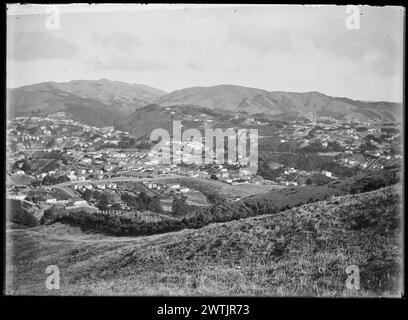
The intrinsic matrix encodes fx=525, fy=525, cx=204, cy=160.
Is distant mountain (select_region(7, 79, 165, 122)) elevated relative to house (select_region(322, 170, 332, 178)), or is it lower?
elevated

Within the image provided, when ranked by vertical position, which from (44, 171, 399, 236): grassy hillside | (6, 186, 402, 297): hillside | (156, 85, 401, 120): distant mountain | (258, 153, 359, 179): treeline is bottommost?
(6, 186, 402, 297): hillside

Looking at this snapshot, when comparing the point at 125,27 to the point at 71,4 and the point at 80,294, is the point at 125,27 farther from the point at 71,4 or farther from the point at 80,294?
the point at 80,294

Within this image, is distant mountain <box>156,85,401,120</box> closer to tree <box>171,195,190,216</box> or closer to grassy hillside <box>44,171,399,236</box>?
grassy hillside <box>44,171,399,236</box>

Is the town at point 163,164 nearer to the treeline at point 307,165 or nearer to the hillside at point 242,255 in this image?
the treeline at point 307,165

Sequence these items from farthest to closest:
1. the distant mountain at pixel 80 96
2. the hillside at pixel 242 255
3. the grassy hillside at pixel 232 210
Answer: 1. the grassy hillside at pixel 232 210
2. the distant mountain at pixel 80 96
3. the hillside at pixel 242 255

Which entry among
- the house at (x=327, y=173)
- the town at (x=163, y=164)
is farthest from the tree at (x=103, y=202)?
the house at (x=327, y=173)

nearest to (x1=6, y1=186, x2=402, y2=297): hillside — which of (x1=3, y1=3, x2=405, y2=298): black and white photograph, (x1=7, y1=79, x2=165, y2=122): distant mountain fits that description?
(x1=3, y1=3, x2=405, y2=298): black and white photograph
